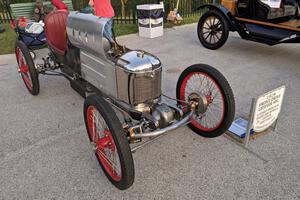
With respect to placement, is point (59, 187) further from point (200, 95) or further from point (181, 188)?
point (200, 95)

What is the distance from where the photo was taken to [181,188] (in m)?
2.08

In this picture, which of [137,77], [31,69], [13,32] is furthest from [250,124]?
[13,32]

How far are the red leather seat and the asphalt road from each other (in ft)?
2.45

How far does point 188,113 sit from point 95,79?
1118 millimetres

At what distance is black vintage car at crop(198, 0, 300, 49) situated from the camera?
15.7 feet

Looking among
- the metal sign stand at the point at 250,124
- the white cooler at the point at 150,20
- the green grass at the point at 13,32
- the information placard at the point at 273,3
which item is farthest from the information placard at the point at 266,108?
the green grass at the point at 13,32

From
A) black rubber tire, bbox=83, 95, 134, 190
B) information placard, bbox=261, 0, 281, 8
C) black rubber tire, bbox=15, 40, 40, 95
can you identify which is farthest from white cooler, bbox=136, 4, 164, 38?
black rubber tire, bbox=83, 95, 134, 190

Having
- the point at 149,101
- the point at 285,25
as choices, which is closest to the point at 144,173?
the point at 149,101

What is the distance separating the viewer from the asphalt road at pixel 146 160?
2.07 metres

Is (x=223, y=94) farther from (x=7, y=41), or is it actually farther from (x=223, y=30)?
(x=7, y=41)

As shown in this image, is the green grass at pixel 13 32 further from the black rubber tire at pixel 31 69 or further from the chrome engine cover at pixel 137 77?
the chrome engine cover at pixel 137 77

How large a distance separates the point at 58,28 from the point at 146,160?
234 cm

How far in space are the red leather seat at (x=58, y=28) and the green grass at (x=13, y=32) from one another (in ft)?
10.3

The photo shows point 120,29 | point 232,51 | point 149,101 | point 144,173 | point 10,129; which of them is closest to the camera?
point 144,173
